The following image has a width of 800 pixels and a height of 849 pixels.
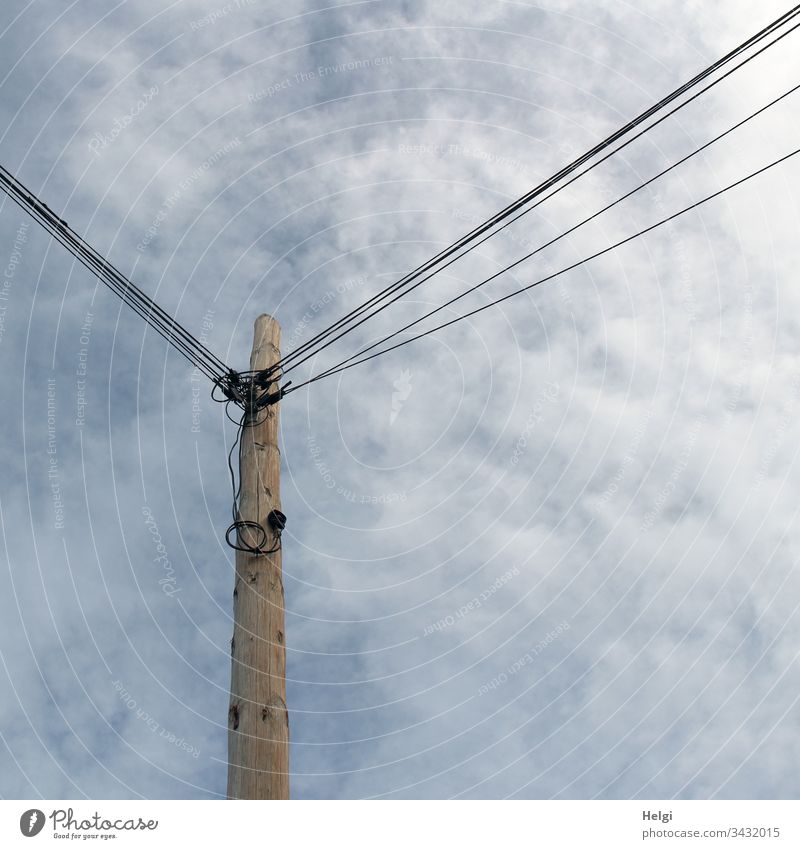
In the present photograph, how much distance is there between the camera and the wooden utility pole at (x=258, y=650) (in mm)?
5383

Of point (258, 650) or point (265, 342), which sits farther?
point (265, 342)

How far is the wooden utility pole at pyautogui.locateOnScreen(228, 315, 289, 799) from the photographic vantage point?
538 centimetres

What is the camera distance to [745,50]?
6.04 metres

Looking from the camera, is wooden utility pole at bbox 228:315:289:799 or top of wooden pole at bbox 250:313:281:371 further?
top of wooden pole at bbox 250:313:281:371

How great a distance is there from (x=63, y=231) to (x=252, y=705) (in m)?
4.45

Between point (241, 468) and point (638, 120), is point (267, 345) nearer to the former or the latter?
point (241, 468)

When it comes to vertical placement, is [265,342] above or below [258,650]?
above

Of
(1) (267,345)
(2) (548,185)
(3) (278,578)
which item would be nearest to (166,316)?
A: (1) (267,345)

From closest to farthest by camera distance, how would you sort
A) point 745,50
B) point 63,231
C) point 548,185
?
point 745,50 → point 548,185 → point 63,231

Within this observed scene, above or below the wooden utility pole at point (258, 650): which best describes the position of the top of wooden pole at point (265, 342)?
above

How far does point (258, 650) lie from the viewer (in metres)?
5.84

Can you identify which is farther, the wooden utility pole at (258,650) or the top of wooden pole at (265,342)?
the top of wooden pole at (265,342)

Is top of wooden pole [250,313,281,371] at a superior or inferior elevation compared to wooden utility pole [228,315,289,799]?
superior
